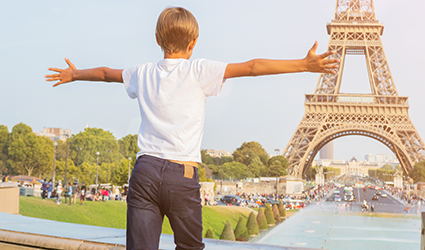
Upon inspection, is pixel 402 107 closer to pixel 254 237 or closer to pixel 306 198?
pixel 306 198

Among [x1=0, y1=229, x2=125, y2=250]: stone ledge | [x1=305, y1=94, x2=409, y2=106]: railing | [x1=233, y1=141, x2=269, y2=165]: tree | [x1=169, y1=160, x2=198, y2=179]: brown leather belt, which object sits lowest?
[x1=0, y1=229, x2=125, y2=250]: stone ledge

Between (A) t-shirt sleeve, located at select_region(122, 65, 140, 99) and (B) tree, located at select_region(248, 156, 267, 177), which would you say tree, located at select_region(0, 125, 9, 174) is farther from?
(A) t-shirt sleeve, located at select_region(122, 65, 140, 99)

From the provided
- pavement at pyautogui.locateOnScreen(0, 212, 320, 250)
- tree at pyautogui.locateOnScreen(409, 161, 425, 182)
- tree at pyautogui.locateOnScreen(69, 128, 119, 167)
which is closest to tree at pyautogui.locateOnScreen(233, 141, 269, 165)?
tree at pyautogui.locateOnScreen(69, 128, 119, 167)

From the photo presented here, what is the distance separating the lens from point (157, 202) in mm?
2447

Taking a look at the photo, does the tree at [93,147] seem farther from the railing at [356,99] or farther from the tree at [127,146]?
the railing at [356,99]

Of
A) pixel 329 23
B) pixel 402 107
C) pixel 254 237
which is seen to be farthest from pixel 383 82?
pixel 254 237

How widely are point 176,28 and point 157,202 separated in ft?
3.05

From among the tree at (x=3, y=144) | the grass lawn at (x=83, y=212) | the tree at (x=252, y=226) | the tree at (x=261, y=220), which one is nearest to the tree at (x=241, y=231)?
the tree at (x=252, y=226)

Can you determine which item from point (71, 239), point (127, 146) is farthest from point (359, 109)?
point (71, 239)

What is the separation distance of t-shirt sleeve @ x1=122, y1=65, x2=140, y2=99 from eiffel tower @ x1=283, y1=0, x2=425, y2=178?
51996 mm

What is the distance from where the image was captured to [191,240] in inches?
97.5

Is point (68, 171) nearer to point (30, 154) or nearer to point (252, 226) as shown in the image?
point (30, 154)

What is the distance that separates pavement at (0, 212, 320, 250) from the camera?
11.5ft

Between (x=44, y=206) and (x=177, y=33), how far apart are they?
64.5 feet
